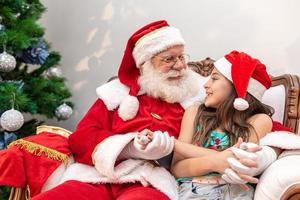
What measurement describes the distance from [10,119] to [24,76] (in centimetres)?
37

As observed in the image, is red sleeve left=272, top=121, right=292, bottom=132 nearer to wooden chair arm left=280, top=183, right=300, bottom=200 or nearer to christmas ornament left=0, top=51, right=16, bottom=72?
wooden chair arm left=280, top=183, right=300, bottom=200

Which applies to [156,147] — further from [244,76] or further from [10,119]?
[10,119]

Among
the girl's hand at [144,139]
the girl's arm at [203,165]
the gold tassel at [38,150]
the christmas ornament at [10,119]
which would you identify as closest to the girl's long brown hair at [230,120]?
the girl's arm at [203,165]

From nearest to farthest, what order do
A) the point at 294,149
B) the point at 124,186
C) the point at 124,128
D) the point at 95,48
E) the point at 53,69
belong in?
the point at 294,149, the point at 124,186, the point at 124,128, the point at 53,69, the point at 95,48

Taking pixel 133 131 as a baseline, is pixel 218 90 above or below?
above

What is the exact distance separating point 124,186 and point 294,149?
0.63m

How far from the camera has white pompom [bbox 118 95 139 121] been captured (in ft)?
5.43

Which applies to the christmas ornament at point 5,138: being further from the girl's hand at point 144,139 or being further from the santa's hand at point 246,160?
the santa's hand at point 246,160

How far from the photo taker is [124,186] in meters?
1.50

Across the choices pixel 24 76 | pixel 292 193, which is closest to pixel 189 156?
pixel 292 193

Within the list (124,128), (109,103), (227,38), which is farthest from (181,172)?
(227,38)

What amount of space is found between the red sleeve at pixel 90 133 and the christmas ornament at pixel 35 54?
554 mm

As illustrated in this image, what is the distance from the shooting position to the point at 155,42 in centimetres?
169

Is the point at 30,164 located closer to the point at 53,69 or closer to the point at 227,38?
the point at 53,69
